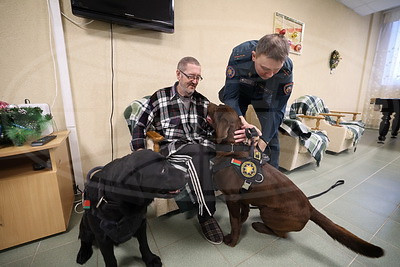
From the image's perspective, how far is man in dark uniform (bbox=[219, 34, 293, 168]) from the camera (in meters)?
0.93

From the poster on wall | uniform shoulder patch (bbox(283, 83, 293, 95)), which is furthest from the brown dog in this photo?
the poster on wall

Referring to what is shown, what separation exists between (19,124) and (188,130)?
836 mm

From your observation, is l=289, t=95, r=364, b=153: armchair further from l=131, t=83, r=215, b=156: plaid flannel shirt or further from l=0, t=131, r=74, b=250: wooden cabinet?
l=0, t=131, r=74, b=250: wooden cabinet

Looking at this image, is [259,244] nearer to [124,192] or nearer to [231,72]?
[124,192]

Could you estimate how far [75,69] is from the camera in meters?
1.14

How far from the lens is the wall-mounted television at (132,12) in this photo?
1.04 meters

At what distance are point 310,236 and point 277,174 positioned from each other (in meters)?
0.50

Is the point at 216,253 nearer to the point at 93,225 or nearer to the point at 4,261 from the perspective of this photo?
the point at 93,225

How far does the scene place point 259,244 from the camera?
888mm

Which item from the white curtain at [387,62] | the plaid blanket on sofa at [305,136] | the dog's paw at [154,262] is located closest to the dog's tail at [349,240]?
the dog's paw at [154,262]

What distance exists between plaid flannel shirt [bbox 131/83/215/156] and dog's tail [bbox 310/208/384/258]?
2.10 ft

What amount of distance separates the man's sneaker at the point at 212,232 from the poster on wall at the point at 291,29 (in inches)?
88.1

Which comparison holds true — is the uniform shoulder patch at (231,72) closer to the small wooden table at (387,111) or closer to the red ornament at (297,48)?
the red ornament at (297,48)

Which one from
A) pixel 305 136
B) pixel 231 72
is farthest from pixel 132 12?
pixel 305 136
